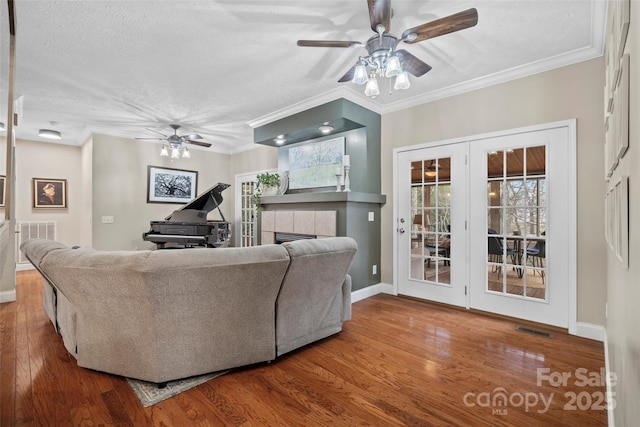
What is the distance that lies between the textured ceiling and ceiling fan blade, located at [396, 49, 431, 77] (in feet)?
1.08

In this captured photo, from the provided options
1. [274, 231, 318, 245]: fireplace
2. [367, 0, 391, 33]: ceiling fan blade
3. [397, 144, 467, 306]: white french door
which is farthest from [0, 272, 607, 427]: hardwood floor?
[367, 0, 391, 33]: ceiling fan blade

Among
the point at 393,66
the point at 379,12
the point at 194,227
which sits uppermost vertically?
the point at 379,12

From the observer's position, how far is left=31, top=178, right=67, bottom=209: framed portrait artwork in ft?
18.1

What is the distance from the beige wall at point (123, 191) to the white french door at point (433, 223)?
4.60 meters

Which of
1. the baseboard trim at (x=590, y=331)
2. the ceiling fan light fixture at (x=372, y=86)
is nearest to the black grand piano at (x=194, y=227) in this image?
the ceiling fan light fixture at (x=372, y=86)

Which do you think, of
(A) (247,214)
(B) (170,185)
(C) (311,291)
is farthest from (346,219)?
(B) (170,185)

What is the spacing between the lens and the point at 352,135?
4.07 metres

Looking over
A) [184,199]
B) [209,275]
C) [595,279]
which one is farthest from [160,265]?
[184,199]

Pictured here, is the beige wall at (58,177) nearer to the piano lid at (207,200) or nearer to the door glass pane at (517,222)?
the piano lid at (207,200)

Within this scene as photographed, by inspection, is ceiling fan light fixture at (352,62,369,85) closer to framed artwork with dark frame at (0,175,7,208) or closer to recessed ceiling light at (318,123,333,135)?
recessed ceiling light at (318,123,333,135)

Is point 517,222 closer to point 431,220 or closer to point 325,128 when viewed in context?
point 431,220

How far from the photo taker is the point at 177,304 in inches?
71.9

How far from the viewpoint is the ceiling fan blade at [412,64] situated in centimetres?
218

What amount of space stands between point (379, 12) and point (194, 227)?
149 inches
